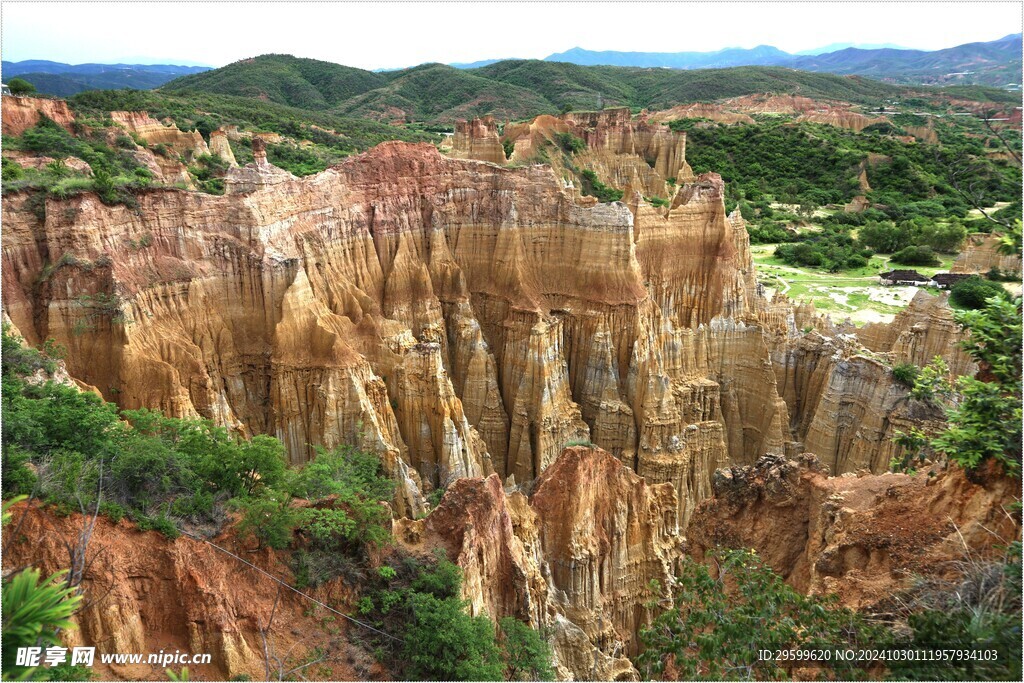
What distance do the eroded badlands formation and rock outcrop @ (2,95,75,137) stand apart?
3137 centimetres

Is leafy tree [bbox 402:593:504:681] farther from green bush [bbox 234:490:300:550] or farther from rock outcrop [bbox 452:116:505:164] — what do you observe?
rock outcrop [bbox 452:116:505:164]

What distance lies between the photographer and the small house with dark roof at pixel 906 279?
182 ft

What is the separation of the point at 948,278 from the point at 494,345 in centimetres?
4429

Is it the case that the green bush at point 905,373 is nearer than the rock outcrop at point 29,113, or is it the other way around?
the green bush at point 905,373

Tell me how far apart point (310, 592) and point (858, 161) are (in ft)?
365

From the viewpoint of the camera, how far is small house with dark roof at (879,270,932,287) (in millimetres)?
55469

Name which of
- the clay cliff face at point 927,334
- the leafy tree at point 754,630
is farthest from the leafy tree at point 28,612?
the clay cliff face at point 927,334

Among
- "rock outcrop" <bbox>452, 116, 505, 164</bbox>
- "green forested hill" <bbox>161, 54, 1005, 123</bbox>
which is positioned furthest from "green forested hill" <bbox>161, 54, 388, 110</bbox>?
"rock outcrop" <bbox>452, 116, 505, 164</bbox>

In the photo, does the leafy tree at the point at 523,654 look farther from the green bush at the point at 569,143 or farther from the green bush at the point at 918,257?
the green bush at the point at 569,143

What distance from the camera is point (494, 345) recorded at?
29000 mm

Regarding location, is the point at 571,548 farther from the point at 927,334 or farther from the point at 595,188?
the point at 595,188

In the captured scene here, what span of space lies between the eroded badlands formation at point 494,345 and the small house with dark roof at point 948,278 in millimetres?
25787

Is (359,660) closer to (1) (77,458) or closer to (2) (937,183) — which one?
(1) (77,458)

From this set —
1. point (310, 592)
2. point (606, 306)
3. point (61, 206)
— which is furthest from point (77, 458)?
point (606, 306)
